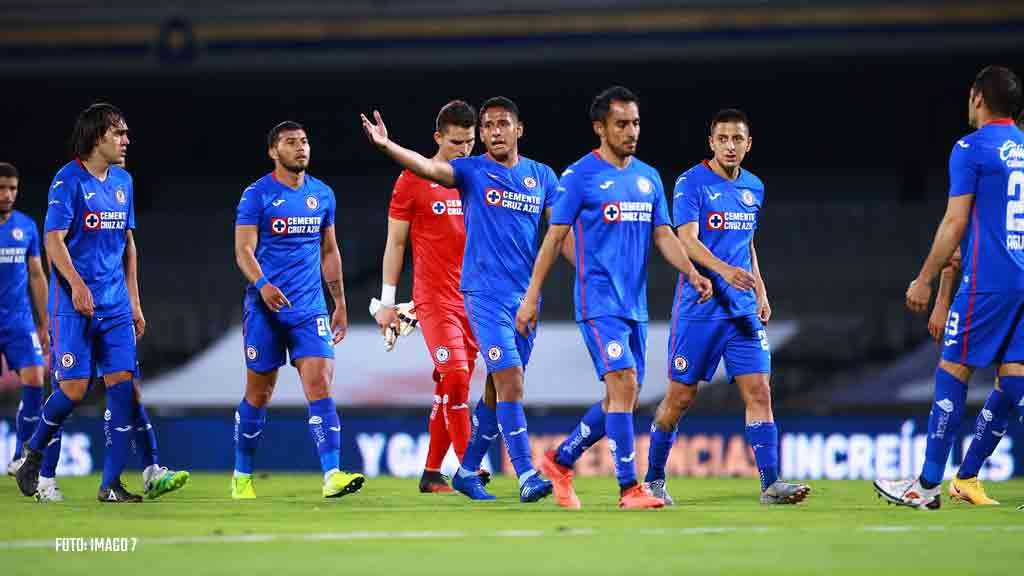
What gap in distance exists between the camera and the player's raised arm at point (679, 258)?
345 inches

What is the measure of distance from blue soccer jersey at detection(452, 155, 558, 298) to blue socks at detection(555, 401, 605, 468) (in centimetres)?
84

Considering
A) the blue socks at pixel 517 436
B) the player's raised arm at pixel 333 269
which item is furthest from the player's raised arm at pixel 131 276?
the blue socks at pixel 517 436

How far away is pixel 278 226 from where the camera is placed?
9.98 metres

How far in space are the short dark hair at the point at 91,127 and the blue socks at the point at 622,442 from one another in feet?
11.4

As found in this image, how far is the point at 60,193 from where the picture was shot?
382 inches

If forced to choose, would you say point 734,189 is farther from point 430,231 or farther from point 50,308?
point 50,308

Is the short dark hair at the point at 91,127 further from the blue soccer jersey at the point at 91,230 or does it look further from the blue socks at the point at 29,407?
the blue socks at the point at 29,407

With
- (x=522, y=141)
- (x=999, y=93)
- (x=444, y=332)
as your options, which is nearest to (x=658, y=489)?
(x=444, y=332)

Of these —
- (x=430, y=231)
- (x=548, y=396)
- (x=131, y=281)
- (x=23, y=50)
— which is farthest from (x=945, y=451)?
(x=23, y=50)

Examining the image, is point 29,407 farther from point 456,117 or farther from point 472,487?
point 456,117

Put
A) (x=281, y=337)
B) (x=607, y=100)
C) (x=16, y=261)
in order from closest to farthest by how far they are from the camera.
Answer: (x=607, y=100) → (x=281, y=337) → (x=16, y=261)

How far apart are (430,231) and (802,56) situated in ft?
42.8

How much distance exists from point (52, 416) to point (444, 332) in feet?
7.88

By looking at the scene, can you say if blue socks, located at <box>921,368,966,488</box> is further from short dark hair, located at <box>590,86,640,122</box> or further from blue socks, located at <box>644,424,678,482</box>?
short dark hair, located at <box>590,86,640,122</box>
